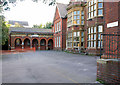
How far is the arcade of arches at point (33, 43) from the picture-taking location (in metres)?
35.2

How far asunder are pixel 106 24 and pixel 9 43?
3079 cm

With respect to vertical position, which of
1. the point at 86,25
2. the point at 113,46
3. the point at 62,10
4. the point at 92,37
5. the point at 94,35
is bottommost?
the point at 113,46

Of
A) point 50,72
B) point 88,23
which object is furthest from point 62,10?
point 50,72

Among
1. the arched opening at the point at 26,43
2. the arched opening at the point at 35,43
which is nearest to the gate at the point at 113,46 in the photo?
the arched opening at the point at 35,43

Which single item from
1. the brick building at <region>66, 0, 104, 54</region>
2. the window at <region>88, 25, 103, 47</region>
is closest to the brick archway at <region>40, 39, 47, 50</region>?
the brick building at <region>66, 0, 104, 54</region>

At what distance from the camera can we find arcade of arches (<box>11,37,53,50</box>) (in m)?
35.2

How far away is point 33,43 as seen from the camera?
37.4 metres

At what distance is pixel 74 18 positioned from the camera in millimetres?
18812

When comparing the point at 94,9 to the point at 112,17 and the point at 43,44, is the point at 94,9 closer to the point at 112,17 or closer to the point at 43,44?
the point at 112,17

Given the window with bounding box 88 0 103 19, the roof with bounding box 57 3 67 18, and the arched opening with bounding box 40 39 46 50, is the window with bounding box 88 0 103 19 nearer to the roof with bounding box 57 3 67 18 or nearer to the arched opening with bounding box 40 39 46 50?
the roof with bounding box 57 3 67 18

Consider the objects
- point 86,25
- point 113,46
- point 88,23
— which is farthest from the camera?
point 86,25

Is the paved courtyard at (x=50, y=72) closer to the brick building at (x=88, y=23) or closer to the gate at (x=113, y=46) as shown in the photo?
the gate at (x=113, y=46)

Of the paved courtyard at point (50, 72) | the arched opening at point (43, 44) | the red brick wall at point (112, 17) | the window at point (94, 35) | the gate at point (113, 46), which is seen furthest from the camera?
the arched opening at point (43, 44)

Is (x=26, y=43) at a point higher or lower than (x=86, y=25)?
lower
